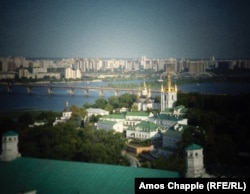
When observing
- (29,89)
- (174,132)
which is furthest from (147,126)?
(29,89)

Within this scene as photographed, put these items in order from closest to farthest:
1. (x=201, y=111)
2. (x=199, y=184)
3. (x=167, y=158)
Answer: (x=199, y=184) < (x=167, y=158) < (x=201, y=111)

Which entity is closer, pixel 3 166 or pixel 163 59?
pixel 3 166

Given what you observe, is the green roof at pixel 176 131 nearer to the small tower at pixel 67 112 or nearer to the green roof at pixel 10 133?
A: the small tower at pixel 67 112

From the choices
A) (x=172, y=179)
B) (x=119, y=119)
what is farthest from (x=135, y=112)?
(x=172, y=179)

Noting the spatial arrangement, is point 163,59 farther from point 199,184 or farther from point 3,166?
point 3,166

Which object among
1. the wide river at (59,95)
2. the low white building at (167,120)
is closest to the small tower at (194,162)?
the low white building at (167,120)

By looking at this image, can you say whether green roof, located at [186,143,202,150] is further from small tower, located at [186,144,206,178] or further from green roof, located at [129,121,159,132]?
green roof, located at [129,121,159,132]

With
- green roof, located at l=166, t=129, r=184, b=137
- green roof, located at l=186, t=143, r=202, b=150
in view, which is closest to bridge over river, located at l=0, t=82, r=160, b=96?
green roof, located at l=166, t=129, r=184, b=137
